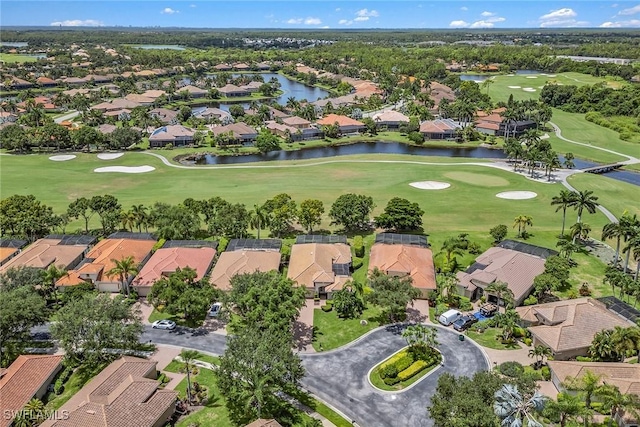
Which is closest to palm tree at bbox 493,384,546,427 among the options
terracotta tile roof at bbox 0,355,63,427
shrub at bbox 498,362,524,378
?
shrub at bbox 498,362,524,378

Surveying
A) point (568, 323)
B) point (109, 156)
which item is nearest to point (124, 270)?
point (568, 323)

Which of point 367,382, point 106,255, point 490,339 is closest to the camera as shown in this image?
point 367,382

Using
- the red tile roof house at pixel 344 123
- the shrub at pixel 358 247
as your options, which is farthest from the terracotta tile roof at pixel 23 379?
the red tile roof house at pixel 344 123

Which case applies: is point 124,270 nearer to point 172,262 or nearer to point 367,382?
point 172,262

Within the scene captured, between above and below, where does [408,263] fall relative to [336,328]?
above

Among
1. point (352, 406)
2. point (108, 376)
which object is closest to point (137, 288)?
point (108, 376)

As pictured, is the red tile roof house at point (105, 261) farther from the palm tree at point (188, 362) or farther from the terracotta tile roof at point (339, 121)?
the terracotta tile roof at point (339, 121)
